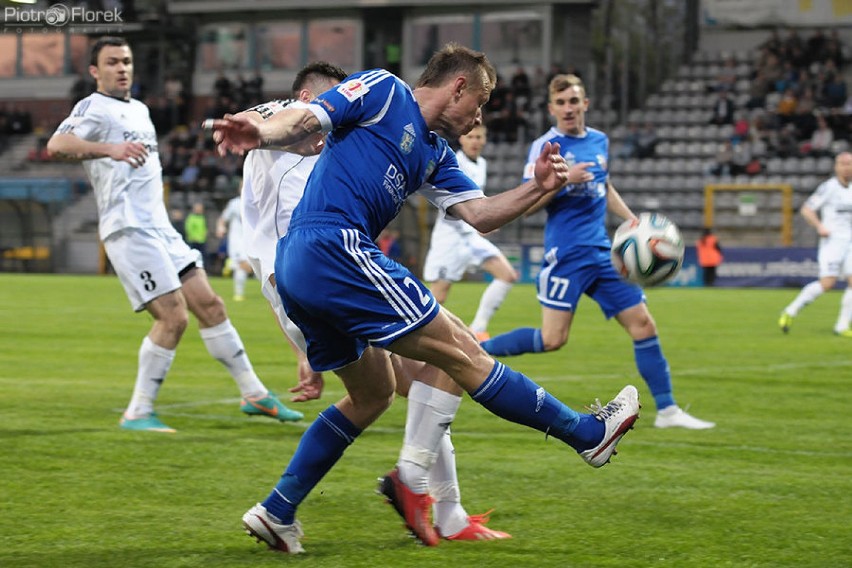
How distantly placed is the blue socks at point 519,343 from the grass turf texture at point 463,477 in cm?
47

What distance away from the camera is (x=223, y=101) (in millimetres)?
44688

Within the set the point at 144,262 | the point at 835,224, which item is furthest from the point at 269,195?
the point at 835,224

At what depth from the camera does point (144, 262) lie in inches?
321

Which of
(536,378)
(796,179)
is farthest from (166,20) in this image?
(536,378)

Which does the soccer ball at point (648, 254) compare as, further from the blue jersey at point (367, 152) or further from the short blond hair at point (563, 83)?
the blue jersey at point (367, 152)

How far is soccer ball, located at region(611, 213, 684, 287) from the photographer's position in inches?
269

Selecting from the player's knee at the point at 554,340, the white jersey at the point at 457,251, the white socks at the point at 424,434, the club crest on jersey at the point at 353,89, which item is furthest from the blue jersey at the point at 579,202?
the white jersey at the point at 457,251

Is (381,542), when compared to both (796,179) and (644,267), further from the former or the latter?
(796,179)

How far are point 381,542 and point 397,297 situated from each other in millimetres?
1115

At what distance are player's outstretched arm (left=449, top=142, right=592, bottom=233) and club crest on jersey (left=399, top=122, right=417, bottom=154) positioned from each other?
16.1 inches

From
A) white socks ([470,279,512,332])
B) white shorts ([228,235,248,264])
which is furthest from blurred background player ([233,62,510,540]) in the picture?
white shorts ([228,235,248,264])

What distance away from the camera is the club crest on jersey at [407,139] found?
4.91 m

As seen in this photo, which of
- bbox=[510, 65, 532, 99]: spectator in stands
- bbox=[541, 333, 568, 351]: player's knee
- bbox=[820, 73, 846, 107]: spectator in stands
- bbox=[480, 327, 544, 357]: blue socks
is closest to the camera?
bbox=[541, 333, 568, 351]: player's knee

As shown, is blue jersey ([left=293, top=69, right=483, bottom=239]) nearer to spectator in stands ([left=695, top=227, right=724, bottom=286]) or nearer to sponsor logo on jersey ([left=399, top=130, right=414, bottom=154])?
sponsor logo on jersey ([left=399, top=130, right=414, bottom=154])
